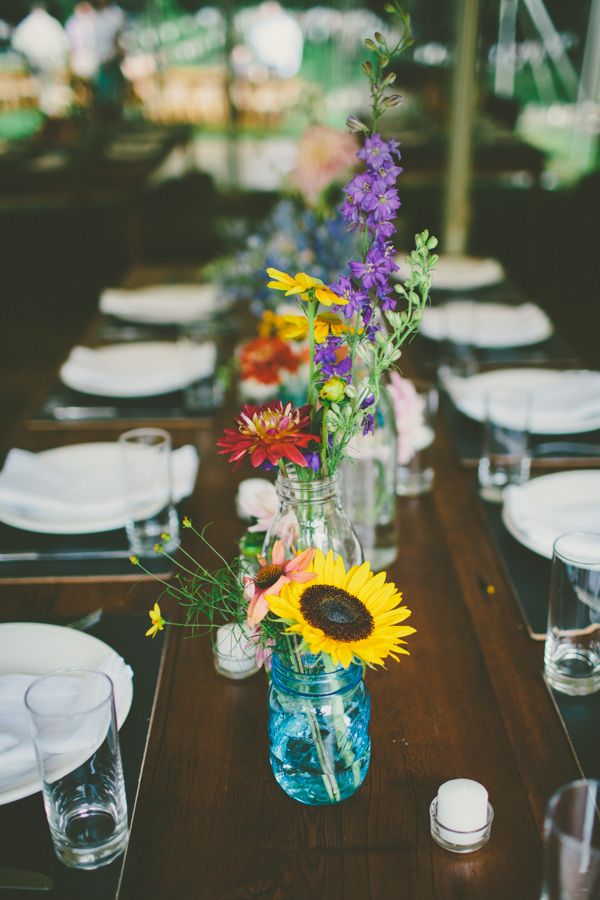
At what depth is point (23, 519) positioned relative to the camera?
51.8 inches

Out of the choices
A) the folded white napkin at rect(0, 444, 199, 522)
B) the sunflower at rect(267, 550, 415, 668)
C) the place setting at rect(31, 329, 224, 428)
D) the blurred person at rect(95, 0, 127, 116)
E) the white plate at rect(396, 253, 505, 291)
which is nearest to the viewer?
the sunflower at rect(267, 550, 415, 668)

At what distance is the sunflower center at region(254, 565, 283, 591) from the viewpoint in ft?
2.48

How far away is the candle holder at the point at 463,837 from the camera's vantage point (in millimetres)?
765

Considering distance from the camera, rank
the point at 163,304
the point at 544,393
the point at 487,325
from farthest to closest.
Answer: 1. the point at 163,304
2. the point at 487,325
3. the point at 544,393

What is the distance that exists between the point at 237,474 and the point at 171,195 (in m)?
5.01

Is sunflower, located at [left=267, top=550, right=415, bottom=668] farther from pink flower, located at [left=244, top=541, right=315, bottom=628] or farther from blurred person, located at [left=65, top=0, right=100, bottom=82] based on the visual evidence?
blurred person, located at [left=65, top=0, right=100, bottom=82]

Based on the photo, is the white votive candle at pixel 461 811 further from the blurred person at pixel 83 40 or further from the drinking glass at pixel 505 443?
the blurred person at pixel 83 40

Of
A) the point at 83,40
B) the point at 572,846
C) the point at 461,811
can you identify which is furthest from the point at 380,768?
the point at 83,40

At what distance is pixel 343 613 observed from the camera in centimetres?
73

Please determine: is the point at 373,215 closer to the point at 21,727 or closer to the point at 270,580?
the point at 270,580

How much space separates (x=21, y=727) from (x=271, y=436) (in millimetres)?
378

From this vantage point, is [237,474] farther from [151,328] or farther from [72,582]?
[151,328]

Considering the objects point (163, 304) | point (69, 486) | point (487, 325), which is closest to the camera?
point (69, 486)

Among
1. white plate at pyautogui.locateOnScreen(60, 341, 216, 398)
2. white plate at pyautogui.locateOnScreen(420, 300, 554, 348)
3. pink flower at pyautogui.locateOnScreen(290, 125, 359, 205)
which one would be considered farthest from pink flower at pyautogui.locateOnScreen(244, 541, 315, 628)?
pink flower at pyautogui.locateOnScreen(290, 125, 359, 205)
